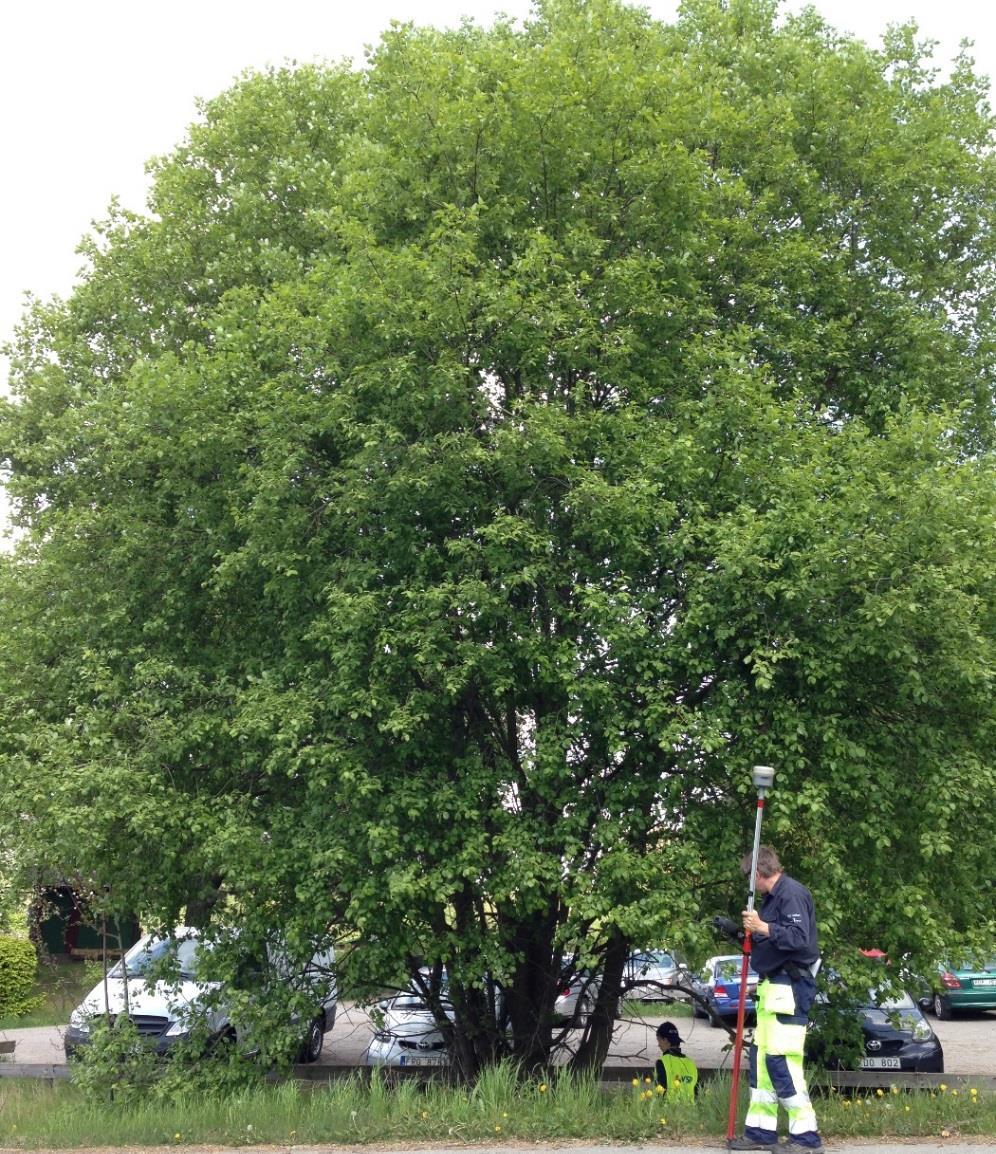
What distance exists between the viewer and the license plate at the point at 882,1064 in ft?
44.0

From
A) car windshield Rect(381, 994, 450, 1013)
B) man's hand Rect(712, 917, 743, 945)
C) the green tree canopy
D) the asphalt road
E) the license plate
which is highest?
the green tree canopy

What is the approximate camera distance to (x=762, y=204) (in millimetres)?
A: 10734

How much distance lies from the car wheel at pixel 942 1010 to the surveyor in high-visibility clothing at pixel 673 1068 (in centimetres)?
1413

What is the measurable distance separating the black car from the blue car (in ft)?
2.93

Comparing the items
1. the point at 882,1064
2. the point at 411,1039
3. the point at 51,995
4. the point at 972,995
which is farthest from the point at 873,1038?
the point at 51,995

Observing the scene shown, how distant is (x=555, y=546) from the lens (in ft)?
32.2

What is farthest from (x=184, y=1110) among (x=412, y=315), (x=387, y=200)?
(x=387, y=200)

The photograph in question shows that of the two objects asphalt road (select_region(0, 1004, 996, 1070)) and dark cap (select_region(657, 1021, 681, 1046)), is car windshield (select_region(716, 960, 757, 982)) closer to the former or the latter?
asphalt road (select_region(0, 1004, 996, 1070))

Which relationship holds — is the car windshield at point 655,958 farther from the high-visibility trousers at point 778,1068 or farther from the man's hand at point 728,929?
the high-visibility trousers at point 778,1068

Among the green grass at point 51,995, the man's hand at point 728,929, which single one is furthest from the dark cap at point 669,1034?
the green grass at point 51,995

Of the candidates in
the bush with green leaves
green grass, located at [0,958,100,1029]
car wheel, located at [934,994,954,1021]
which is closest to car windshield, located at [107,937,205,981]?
the bush with green leaves

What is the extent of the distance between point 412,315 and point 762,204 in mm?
3419

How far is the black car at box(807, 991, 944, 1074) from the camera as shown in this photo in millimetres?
9688

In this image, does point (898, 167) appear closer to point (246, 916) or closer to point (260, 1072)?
point (246, 916)
